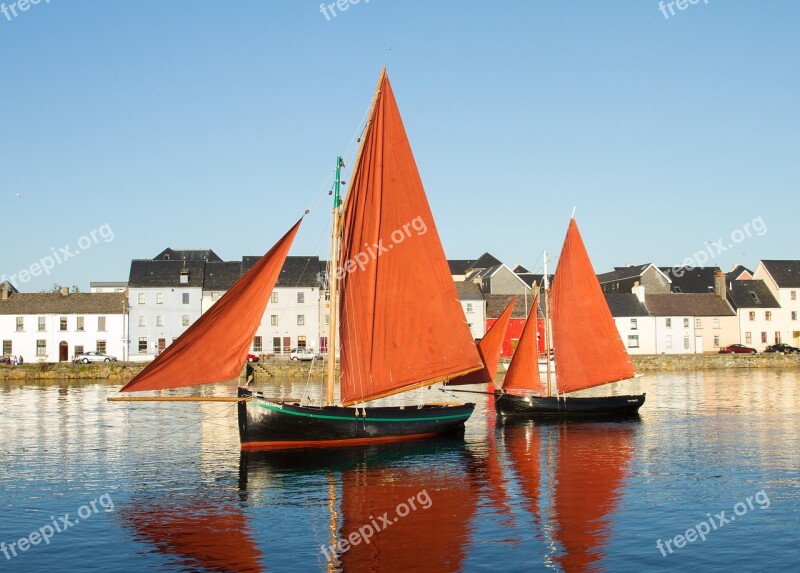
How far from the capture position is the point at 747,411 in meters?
50.9

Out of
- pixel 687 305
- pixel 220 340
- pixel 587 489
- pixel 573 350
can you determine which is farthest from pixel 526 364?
pixel 687 305

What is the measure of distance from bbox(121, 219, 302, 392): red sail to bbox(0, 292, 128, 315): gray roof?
74.3 meters

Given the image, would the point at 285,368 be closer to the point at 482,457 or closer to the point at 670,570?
the point at 482,457

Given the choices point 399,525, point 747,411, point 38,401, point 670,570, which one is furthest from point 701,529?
point 38,401

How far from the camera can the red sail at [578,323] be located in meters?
49.0

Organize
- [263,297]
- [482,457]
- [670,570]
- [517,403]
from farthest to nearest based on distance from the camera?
[517,403] → [482,457] → [263,297] → [670,570]

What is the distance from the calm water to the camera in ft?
67.7

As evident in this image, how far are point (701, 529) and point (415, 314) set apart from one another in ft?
49.5

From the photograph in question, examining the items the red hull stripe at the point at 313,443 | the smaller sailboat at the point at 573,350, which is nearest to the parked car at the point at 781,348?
the smaller sailboat at the point at 573,350

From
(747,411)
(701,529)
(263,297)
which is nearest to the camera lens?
(701,529)

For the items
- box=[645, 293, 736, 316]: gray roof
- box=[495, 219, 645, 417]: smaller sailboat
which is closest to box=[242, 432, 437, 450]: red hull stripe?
box=[495, 219, 645, 417]: smaller sailboat

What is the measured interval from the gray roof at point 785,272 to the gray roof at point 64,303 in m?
81.6

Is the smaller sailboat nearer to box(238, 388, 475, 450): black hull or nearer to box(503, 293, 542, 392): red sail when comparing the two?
box(503, 293, 542, 392): red sail

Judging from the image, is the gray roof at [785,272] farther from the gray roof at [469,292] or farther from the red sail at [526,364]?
the red sail at [526,364]
